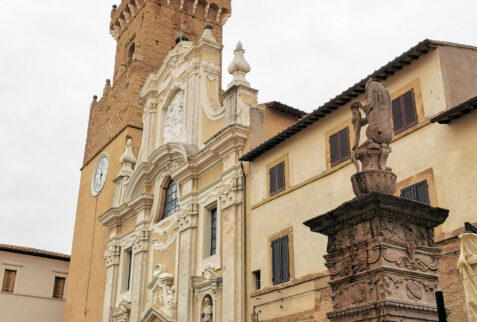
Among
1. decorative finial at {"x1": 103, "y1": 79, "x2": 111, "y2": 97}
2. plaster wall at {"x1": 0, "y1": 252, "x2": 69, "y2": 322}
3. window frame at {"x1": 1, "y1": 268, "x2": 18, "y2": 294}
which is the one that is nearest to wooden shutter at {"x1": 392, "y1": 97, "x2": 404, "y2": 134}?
decorative finial at {"x1": 103, "y1": 79, "x2": 111, "y2": 97}

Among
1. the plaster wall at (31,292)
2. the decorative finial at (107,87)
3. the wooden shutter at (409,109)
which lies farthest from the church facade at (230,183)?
the plaster wall at (31,292)

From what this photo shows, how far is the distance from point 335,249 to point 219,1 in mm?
28596

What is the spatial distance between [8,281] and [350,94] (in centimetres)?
2460

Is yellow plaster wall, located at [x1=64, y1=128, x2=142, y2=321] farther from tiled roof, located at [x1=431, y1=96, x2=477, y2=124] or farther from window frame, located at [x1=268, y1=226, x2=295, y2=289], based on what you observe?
tiled roof, located at [x1=431, y1=96, x2=477, y2=124]

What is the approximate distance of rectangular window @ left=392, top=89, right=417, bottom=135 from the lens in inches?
541

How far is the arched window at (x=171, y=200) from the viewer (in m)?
22.3

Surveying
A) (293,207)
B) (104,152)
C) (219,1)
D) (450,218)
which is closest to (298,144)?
(293,207)

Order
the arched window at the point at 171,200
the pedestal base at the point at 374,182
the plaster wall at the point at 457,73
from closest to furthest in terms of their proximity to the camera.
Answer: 1. the pedestal base at the point at 374,182
2. the plaster wall at the point at 457,73
3. the arched window at the point at 171,200

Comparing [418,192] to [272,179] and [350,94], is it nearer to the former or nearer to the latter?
[350,94]

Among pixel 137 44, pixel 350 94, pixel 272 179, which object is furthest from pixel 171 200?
pixel 137 44

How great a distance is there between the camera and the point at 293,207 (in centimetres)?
1634

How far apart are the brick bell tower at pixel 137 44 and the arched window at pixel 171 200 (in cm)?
697

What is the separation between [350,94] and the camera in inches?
595

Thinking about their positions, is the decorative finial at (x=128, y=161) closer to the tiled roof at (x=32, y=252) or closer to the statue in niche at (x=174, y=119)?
the statue in niche at (x=174, y=119)
